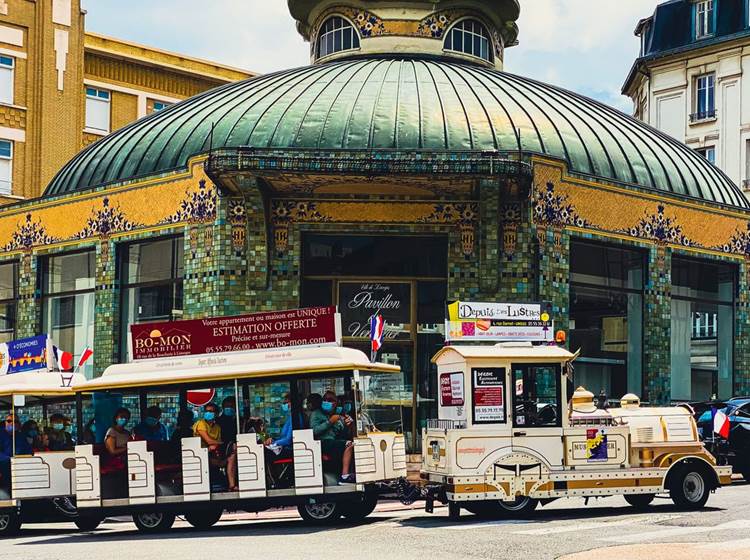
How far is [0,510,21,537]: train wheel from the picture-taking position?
21.4 m

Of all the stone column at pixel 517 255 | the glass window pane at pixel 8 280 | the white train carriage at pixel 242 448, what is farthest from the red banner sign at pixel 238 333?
the glass window pane at pixel 8 280

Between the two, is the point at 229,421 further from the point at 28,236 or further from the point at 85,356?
the point at 28,236

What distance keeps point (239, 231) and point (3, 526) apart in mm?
8193

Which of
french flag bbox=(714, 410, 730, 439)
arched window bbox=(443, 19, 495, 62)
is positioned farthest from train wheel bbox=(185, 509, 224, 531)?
arched window bbox=(443, 19, 495, 62)

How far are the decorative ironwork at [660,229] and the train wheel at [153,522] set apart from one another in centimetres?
1376

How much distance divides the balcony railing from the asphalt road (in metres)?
39.8

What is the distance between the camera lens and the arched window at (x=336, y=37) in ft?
119

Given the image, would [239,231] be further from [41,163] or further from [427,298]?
[41,163]

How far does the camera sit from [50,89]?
54.5 meters

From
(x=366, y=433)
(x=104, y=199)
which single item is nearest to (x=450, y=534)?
(x=366, y=433)

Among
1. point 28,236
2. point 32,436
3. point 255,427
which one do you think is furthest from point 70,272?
point 255,427

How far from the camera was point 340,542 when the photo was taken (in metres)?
16.5

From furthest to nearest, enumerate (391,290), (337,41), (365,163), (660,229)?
(337,41) < (660,229) < (391,290) < (365,163)

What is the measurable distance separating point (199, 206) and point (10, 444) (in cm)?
764
